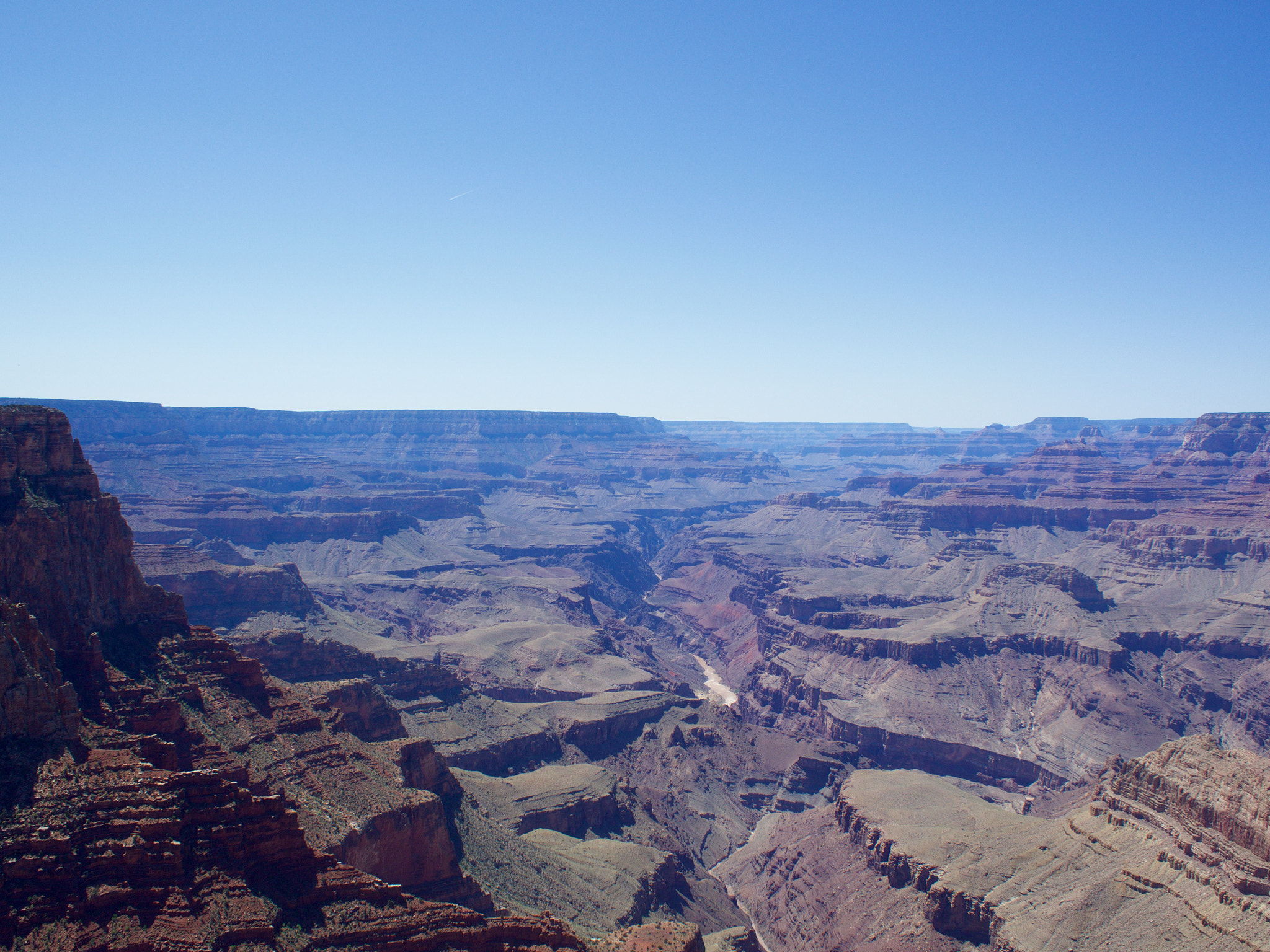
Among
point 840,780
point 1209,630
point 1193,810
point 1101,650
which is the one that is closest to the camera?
point 1193,810

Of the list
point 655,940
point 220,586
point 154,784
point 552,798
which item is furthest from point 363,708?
point 220,586

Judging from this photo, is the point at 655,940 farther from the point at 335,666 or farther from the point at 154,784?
the point at 335,666

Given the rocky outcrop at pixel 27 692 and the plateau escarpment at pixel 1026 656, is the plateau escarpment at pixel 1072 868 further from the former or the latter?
the rocky outcrop at pixel 27 692

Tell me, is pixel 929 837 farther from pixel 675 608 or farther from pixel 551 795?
pixel 675 608

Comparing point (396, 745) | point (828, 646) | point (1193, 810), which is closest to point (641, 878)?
point (396, 745)

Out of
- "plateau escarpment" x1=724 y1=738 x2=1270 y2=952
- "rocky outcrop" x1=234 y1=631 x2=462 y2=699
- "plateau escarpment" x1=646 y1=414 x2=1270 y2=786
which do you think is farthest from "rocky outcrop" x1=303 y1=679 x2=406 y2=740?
"plateau escarpment" x1=646 y1=414 x2=1270 y2=786

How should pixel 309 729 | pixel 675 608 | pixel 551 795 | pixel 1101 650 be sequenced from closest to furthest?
pixel 309 729 < pixel 551 795 < pixel 1101 650 < pixel 675 608

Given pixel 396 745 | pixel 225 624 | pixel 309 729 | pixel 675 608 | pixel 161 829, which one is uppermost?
pixel 161 829

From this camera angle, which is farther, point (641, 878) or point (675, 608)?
point (675, 608)
